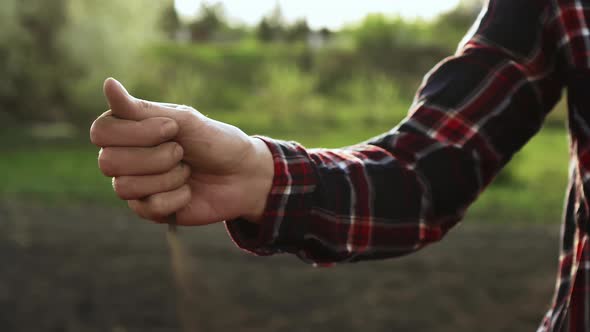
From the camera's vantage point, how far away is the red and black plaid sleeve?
1.17m

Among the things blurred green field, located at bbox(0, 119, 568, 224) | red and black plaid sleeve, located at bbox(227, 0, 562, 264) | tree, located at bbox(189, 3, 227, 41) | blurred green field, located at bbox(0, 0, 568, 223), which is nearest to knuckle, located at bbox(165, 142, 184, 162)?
red and black plaid sleeve, located at bbox(227, 0, 562, 264)

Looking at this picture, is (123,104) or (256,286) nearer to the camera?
(123,104)

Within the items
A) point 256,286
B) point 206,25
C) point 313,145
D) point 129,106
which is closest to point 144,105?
point 129,106

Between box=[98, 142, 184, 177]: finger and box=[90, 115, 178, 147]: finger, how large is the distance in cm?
1

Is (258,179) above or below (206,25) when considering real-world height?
above

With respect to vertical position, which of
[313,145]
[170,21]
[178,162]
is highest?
[178,162]

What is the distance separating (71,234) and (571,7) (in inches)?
228

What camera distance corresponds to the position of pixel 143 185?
902 mm

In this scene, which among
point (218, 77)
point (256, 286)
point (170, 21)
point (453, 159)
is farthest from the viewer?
point (218, 77)

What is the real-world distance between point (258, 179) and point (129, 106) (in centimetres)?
27

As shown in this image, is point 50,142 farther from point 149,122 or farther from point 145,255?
point 149,122

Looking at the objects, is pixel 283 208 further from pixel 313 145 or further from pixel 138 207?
pixel 313 145

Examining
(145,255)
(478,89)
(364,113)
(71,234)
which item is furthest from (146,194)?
(364,113)

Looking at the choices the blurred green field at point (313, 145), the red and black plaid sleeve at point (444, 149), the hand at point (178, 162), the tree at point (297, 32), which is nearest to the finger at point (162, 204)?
the hand at point (178, 162)
